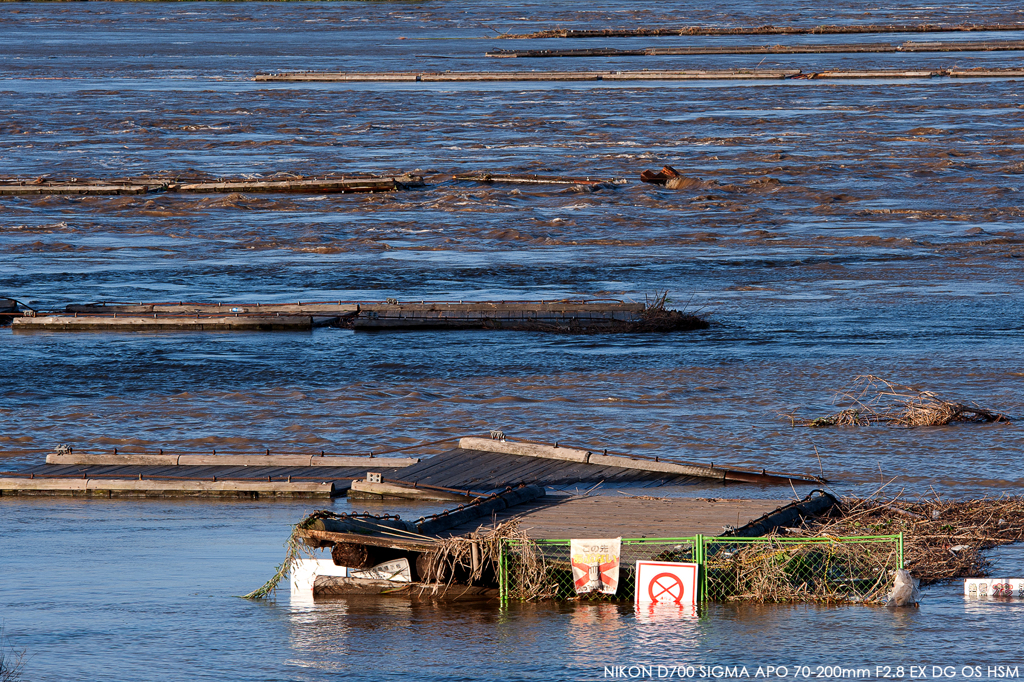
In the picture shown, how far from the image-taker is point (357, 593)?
49.9 feet

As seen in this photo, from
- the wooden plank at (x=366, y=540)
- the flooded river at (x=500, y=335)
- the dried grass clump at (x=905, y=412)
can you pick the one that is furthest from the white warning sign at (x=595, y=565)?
the dried grass clump at (x=905, y=412)

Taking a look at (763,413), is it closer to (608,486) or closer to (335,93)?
(608,486)

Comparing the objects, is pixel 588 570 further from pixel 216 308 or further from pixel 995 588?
pixel 216 308

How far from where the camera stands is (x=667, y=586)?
1408cm

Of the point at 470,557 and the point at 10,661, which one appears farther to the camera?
the point at 470,557

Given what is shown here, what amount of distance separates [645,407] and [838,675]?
11216 millimetres

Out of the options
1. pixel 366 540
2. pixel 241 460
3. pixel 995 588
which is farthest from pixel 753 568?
pixel 241 460

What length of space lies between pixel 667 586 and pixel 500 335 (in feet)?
49.0

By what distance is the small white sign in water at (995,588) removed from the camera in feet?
46.5

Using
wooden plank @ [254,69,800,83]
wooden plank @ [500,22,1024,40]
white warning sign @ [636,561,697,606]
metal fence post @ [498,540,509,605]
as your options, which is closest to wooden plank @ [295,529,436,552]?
metal fence post @ [498,540,509,605]

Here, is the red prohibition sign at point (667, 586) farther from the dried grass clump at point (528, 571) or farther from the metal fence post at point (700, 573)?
the dried grass clump at point (528, 571)

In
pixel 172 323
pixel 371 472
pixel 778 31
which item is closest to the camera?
pixel 371 472

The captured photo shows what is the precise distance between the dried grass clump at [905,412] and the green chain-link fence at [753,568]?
781 centimetres

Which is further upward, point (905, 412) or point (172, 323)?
point (172, 323)
